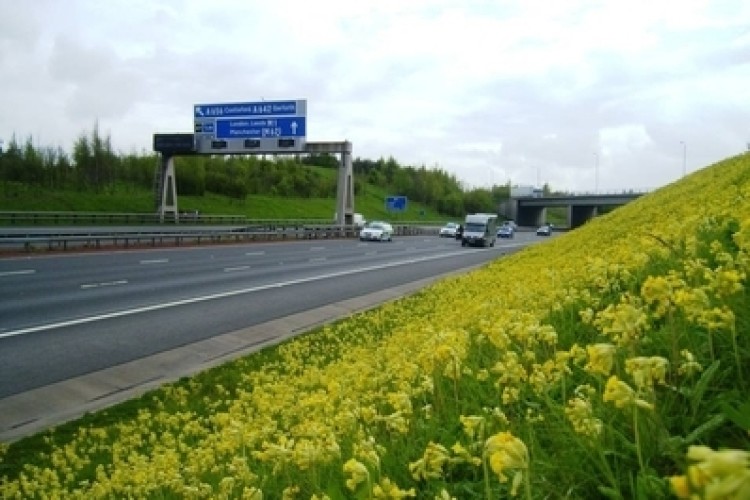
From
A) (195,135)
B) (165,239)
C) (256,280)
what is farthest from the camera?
(195,135)

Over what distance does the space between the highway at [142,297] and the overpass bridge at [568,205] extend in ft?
234

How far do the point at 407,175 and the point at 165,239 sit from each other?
372 ft

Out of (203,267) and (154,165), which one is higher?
(154,165)

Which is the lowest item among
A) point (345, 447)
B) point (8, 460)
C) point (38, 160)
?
point (8, 460)

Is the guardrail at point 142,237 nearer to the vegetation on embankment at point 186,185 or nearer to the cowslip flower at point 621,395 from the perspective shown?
the vegetation on embankment at point 186,185

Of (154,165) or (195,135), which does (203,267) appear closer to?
(195,135)

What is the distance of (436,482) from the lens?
2816mm

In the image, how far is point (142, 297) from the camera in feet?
59.5

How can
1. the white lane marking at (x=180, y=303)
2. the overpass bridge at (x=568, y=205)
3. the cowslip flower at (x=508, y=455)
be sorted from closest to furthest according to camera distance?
the cowslip flower at (x=508, y=455), the white lane marking at (x=180, y=303), the overpass bridge at (x=568, y=205)

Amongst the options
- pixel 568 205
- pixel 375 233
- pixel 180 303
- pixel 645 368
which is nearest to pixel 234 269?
pixel 180 303

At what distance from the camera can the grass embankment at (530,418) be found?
84.7 inches

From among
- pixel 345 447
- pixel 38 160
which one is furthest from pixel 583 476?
pixel 38 160

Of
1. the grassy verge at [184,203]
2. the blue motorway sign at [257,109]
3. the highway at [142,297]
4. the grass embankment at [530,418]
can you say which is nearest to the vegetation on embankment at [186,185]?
the grassy verge at [184,203]

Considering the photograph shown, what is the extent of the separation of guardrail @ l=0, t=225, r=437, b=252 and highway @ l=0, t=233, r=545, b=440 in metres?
1.29
